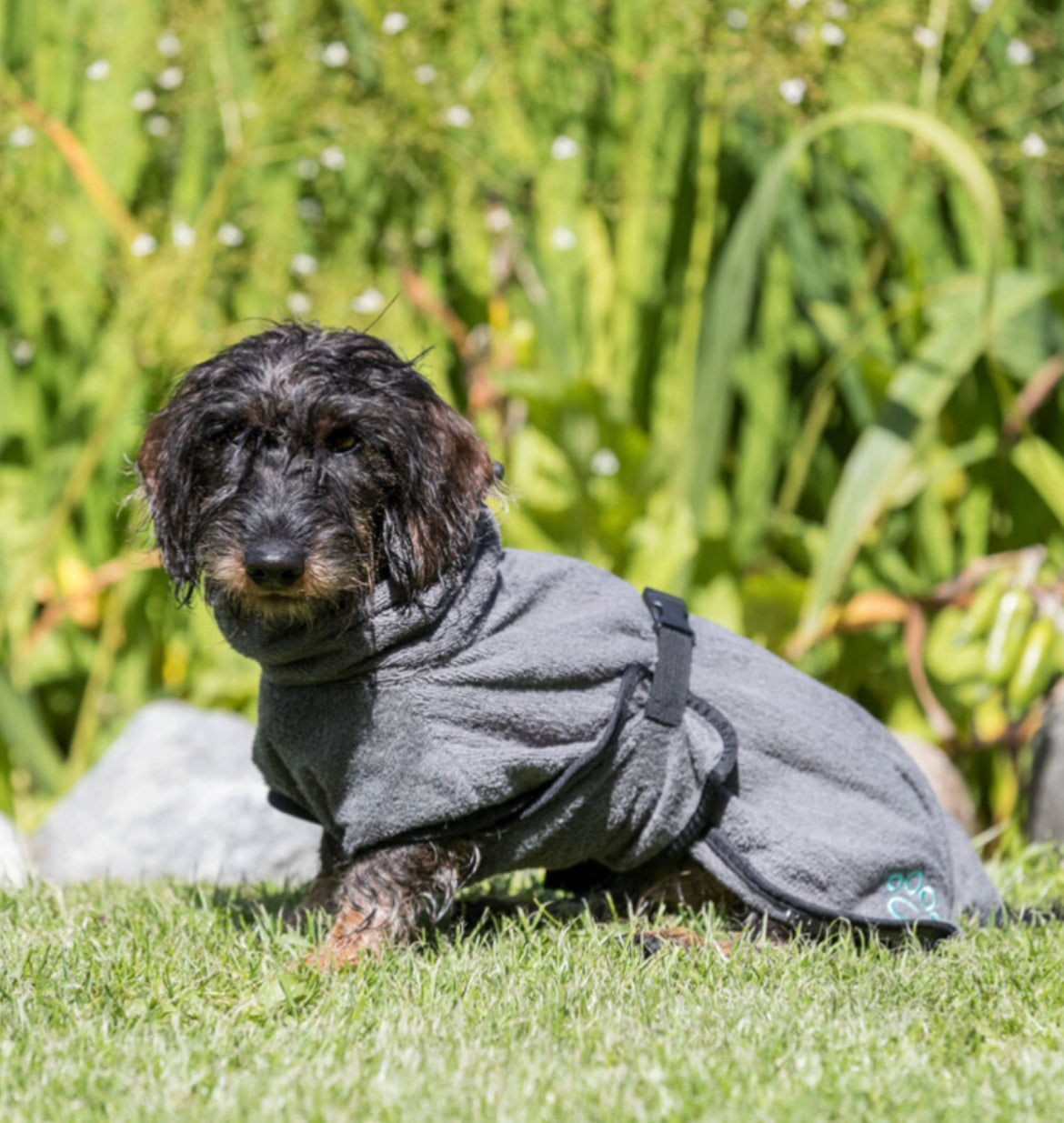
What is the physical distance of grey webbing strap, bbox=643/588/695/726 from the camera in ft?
9.71

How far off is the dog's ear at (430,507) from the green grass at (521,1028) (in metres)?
0.80

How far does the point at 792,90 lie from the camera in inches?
210

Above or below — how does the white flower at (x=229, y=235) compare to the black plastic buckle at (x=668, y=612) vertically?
above

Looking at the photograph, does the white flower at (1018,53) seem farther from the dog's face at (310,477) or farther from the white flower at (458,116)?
the dog's face at (310,477)

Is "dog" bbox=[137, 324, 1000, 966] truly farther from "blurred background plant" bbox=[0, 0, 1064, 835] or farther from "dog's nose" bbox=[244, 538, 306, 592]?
"blurred background plant" bbox=[0, 0, 1064, 835]

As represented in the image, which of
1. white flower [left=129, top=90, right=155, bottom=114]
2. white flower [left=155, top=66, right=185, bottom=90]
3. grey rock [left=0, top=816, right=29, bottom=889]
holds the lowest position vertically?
grey rock [left=0, top=816, right=29, bottom=889]

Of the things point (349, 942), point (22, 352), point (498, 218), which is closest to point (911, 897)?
point (349, 942)

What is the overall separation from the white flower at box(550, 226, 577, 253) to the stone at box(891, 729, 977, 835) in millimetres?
2453

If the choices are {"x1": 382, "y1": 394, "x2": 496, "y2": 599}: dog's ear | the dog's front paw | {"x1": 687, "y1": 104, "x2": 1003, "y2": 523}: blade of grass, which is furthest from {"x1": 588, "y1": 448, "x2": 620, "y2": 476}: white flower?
the dog's front paw

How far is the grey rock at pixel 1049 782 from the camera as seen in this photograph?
4.77m

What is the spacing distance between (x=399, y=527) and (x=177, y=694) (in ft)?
11.3

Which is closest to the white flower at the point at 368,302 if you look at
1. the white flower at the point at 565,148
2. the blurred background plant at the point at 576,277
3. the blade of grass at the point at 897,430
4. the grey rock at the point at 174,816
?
the blurred background plant at the point at 576,277

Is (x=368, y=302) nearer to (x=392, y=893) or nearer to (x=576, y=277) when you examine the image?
(x=576, y=277)

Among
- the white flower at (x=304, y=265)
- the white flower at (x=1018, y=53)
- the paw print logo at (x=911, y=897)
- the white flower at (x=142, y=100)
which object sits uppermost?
the white flower at (x=1018, y=53)
